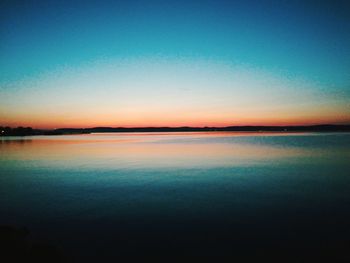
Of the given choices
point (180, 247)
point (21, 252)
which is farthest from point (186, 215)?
point (21, 252)

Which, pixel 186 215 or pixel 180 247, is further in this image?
pixel 186 215

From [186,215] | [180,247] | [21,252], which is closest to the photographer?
[21,252]

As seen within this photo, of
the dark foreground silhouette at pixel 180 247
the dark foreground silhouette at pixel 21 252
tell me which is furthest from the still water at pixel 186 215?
the dark foreground silhouette at pixel 21 252

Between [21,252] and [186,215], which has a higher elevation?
[21,252]

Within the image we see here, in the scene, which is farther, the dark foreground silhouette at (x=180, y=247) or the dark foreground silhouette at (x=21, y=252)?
the dark foreground silhouette at (x=180, y=247)

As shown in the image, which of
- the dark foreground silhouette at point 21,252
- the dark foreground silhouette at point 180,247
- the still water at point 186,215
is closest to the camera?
the dark foreground silhouette at point 21,252

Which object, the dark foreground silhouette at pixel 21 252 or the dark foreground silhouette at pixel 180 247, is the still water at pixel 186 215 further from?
the dark foreground silhouette at pixel 21 252

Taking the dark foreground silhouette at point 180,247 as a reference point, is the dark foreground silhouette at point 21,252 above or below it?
above

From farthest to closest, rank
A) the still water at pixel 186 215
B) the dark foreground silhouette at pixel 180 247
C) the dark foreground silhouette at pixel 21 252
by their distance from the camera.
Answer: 1. the still water at pixel 186 215
2. the dark foreground silhouette at pixel 180 247
3. the dark foreground silhouette at pixel 21 252

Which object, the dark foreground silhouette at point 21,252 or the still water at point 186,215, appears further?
the still water at point 186,215

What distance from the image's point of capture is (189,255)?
8.80 meters

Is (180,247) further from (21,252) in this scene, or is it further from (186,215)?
(21,252)

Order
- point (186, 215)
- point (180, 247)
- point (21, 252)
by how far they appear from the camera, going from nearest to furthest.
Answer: point (21, 252), point (180, 247), point (186, 215)

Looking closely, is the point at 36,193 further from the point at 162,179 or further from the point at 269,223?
the point at 269,223
